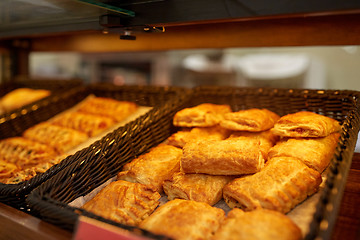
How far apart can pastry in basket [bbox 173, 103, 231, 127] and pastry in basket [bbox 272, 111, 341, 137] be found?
0.41 metres

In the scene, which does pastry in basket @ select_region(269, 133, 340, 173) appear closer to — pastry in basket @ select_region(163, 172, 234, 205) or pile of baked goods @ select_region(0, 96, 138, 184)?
pastry in basket @ select_region(163, 172, 234, 205)

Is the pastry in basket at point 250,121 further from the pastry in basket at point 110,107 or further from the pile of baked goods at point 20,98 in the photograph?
the pile of baked goods at point 20,98

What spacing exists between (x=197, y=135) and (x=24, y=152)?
1.19 m

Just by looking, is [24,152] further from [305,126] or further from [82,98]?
[305,126]

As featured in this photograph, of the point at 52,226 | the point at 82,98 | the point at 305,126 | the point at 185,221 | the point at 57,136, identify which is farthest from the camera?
the point at 82,98

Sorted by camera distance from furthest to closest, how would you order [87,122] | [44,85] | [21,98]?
1. [44,85]
2. [21,98]
3. [87,122]

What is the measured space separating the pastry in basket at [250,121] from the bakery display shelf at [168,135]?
0.87 feet

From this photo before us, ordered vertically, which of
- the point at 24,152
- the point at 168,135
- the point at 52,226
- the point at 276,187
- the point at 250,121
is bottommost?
the point at 24,152

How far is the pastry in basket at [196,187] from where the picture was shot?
4.54 feet

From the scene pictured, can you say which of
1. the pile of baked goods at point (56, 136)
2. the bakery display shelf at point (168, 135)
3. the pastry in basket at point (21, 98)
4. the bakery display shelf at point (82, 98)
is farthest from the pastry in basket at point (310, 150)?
the pastry in basket at point (21, 98)

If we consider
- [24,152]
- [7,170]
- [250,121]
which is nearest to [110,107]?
[24,152]

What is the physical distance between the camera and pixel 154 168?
160 cm

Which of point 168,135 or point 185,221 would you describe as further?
point 168,135

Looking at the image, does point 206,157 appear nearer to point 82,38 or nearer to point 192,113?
point 192,113
